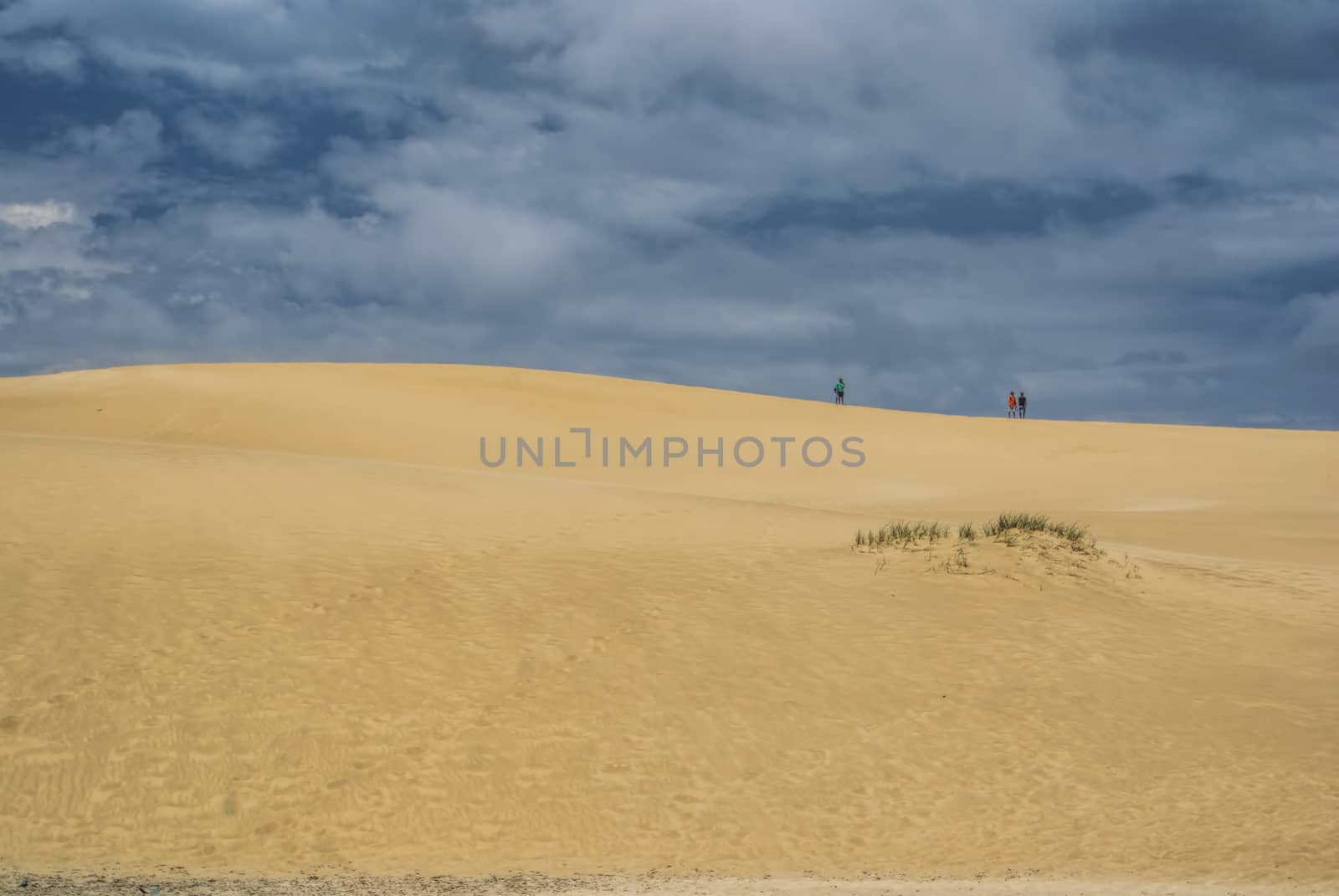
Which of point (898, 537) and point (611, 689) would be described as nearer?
point (611, 689)

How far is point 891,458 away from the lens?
3381cm

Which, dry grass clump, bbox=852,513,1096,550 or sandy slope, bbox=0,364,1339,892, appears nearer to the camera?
sandy slope, bbox=0,364,1339,892

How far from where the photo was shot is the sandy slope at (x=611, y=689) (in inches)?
270

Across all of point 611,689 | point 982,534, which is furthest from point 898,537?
point 611,689

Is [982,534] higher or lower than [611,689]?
higher

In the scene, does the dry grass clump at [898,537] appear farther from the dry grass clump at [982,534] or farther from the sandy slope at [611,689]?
the sandy slope at [611,689]

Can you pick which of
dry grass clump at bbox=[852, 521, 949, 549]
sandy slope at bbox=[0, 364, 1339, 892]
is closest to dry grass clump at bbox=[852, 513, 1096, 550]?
A: dry grass clump at bbox=[852, 521, 949, 549]

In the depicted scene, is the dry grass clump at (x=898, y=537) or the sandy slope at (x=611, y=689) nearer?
the sandy slope at (x=611, y=689)

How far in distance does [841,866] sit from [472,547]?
6940 millimetres

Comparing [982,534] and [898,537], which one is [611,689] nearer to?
[898,537]

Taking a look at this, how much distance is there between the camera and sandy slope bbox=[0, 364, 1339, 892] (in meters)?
6.86

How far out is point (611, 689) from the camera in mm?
8797

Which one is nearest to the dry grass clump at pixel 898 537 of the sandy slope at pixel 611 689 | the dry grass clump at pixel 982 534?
the dry grass clump at pixel 982 534

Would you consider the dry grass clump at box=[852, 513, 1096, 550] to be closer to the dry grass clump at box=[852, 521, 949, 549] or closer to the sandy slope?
the dry grass clump at box=[852, 521, 949, 549]
